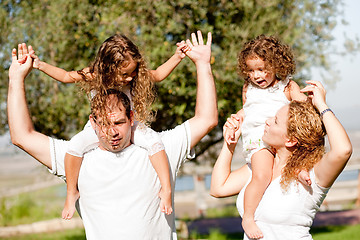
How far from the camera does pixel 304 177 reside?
7.97 ft

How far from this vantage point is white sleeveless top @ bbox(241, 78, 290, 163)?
3.14 meters

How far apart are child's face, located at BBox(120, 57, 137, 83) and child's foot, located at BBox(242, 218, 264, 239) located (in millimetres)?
1028

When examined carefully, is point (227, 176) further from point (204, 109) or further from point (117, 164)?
point (117, 164)

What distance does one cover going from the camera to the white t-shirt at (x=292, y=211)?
2.46 metres

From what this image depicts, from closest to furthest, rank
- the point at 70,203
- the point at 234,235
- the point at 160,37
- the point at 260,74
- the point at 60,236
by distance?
1. the point at 70,203
2. the point at 260,74
3. the point at 160,37
4. the point at 234,235
5. the point at 60,236

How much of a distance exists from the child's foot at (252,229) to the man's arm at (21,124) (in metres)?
1.11

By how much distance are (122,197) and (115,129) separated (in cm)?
34

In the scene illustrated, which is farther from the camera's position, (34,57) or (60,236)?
(60,236)

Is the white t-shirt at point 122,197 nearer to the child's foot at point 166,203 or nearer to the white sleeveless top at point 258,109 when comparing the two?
the child's foot at point 166,203

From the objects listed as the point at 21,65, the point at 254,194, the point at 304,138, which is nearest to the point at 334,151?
the point at 304,138

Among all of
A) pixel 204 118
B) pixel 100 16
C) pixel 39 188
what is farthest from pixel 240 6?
pixel 39 188

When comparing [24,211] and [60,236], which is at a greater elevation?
[60,236]

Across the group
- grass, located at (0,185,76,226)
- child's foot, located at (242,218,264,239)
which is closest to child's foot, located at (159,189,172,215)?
child's foot, located at (242,218,264,239)

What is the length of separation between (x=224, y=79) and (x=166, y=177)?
177 inches
